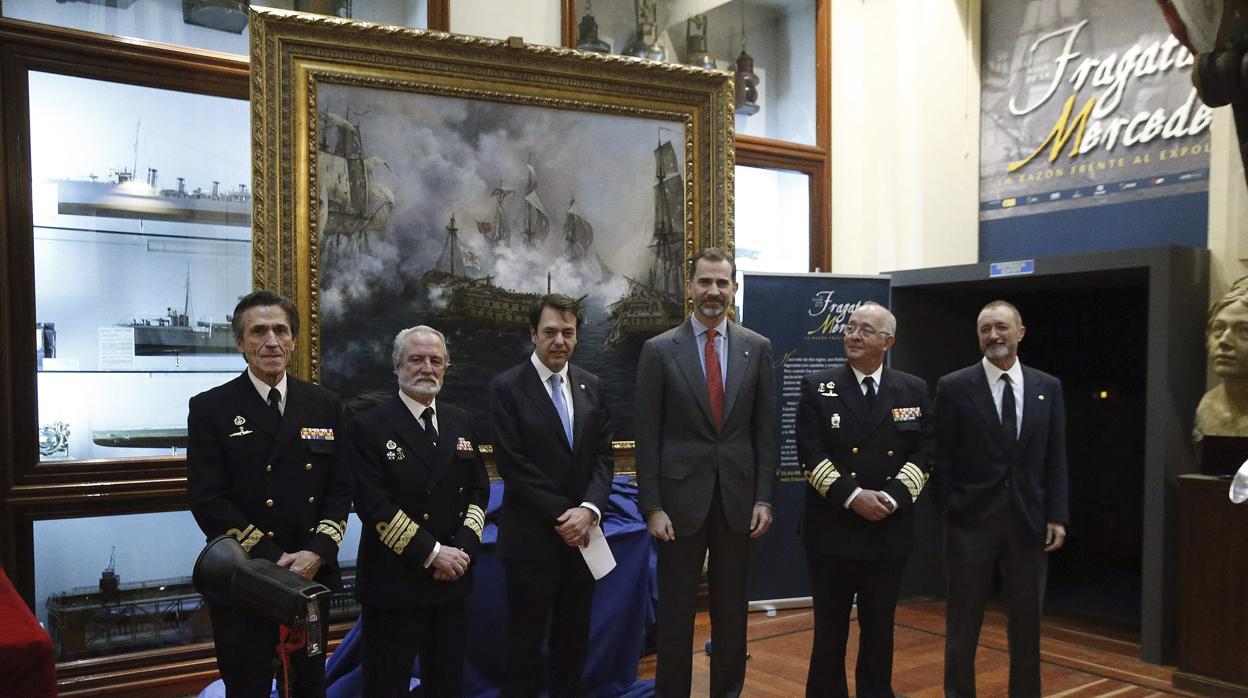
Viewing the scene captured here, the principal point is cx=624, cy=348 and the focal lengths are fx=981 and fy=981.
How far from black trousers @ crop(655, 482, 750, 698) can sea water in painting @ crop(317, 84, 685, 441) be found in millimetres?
1618

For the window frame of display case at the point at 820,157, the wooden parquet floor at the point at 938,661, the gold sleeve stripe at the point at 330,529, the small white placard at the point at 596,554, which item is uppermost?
the window frame of display case at the point at 820,157

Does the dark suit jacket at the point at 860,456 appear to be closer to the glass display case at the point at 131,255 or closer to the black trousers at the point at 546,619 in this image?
the black trousers at the point at 546,619

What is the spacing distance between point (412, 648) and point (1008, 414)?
2.39m

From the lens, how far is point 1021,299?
6.70 m

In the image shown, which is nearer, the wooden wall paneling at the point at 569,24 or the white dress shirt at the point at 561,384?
the white dress shirt at the point at 561,384

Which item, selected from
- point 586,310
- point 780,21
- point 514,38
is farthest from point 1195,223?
point 514,38

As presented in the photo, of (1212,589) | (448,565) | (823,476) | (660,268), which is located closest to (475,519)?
(448,565)

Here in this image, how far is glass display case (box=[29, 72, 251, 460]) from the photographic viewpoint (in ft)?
14.4

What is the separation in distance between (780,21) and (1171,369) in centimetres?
340

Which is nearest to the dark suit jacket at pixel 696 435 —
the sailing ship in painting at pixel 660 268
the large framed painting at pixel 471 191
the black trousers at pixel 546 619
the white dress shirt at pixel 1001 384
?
the black trousers at pixel 546 619

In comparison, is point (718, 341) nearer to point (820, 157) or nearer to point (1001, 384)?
point (1001, 384)

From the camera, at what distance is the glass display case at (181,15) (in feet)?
14.4

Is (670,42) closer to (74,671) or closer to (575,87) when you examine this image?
(575,87)

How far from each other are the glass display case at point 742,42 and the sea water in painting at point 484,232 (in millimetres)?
860
